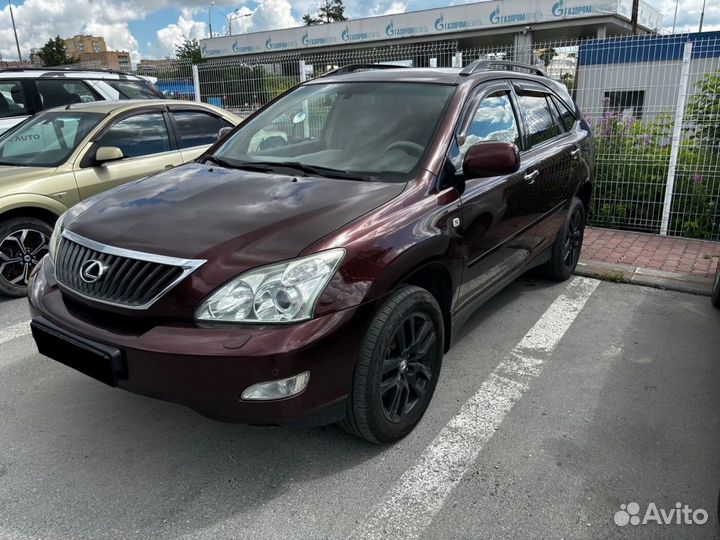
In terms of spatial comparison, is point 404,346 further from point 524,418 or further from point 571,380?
point 571,380

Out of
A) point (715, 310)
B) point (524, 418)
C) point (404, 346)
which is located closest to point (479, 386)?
point (524, 418)

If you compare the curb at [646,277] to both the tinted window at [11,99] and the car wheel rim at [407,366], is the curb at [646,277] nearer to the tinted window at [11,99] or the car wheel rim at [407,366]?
the car wheel rim at [407,366]

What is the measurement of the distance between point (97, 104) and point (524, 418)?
5202 millimetres

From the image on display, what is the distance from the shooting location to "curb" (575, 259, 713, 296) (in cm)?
519

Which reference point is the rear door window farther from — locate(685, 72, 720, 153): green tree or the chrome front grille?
locate(685, 72, 720, 153): green tree

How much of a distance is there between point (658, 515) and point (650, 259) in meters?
4.17

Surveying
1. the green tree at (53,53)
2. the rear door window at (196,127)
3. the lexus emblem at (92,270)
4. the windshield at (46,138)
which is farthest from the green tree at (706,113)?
the green tree at (53,53)

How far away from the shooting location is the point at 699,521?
234 centimetres

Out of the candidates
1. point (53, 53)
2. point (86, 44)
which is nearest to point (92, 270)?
point (53, 53)

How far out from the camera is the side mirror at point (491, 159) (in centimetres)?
298

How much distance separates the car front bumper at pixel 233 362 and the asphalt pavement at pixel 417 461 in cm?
44

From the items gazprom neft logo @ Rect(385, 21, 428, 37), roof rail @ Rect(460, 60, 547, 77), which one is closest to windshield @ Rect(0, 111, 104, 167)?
roof rail @ Rect(460, 60, 547, 77)

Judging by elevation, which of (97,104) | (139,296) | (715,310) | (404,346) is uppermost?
(97,104)

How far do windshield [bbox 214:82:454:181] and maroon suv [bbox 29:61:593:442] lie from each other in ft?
0.04
